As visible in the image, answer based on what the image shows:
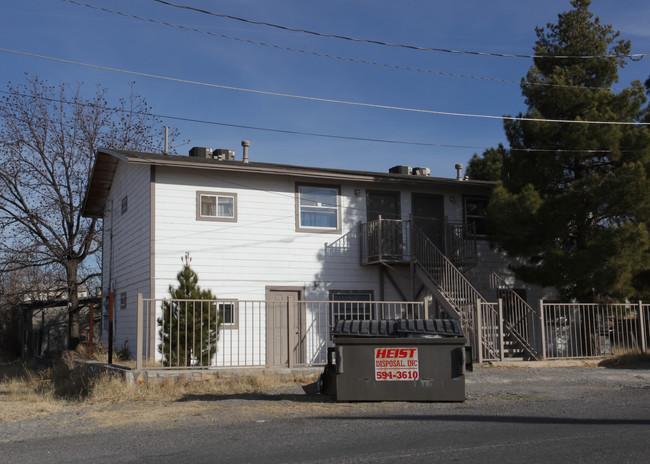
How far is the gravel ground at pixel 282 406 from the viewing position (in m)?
9.45

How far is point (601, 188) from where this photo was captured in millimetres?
17609

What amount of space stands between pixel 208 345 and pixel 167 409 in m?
3.68

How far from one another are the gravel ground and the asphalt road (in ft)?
0.10

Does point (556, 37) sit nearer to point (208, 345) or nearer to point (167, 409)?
point (208, 345)

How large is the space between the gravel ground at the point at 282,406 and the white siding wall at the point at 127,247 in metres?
6.95

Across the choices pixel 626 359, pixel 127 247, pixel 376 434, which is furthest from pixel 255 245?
pixel 376 434

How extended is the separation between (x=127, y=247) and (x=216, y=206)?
12.4ft

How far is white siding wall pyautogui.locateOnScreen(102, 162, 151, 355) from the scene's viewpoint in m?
18.2

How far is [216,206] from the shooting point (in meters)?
18.4

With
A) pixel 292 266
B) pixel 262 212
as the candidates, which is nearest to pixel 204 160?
pixel 262 212

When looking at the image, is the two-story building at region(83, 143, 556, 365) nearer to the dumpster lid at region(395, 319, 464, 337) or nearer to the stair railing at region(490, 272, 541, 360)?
the stair railing at region(490, 272, 541, 360)

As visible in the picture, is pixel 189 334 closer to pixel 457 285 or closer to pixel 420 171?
pixel 457 285

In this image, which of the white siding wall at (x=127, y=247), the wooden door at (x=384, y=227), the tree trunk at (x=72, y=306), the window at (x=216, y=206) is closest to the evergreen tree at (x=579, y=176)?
the wooden door at (x=384, y=227)

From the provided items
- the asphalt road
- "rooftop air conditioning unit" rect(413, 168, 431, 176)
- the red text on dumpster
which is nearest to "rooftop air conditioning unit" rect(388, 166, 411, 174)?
"rooftop air conditioning unit" rect(413, 168, 431, 176)
